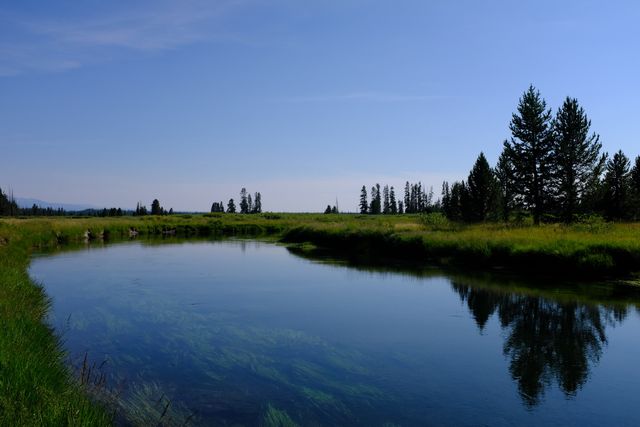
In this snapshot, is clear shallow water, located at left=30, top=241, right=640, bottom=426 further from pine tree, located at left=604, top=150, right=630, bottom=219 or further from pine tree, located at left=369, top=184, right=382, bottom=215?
pine tree, located at left=369, top=184, right=382, bottom=215

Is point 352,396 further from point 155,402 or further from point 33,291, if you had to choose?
point 33,291

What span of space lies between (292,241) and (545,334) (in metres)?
36.8

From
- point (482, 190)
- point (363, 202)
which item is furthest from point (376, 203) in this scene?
point (482, 190)

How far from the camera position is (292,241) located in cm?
4822

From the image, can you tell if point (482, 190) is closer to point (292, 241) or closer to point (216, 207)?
point (292, 241)

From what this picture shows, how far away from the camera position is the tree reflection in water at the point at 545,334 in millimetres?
9312

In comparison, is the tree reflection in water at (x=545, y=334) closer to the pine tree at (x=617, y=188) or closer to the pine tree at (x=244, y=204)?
the pine tree at (x=617, y=188)

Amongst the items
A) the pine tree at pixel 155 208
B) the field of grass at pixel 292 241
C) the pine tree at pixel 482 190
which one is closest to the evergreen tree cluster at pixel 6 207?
the pine tree at pixel 155 208

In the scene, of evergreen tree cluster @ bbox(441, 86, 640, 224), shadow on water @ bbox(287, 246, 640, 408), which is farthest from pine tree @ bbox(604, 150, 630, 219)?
shadow on water @ bbox(287, 246, 640, 408)

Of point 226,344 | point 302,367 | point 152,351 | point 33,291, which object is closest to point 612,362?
point 302,367

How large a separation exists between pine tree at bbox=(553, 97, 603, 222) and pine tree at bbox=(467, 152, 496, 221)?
1196 centimetres

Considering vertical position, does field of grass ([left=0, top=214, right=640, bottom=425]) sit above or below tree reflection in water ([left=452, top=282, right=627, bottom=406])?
above

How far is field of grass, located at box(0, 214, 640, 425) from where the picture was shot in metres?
5.79

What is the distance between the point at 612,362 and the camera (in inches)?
404
